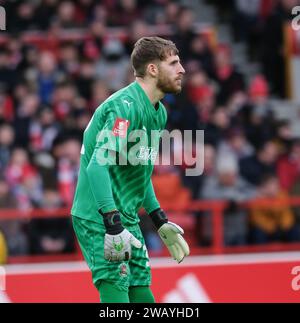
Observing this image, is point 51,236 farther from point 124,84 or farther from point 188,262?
point 124,84

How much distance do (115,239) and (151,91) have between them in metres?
1.01

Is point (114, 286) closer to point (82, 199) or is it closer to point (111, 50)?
point (82, 199)

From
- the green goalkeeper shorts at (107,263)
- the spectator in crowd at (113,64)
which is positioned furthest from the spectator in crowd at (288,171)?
the green goalkeeper shorts at (107,263)

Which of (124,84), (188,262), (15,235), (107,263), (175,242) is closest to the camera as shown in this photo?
(107,263)

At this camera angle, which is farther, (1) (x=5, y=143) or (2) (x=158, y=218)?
(1) (x=5, y=143)

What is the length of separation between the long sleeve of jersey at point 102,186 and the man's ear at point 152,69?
0.73m

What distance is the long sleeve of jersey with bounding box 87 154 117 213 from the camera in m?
6.12

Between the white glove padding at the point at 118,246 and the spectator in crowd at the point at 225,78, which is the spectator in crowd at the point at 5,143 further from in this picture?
the white glove padding at the point at 118,246

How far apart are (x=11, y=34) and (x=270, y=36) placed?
3620 millimetres

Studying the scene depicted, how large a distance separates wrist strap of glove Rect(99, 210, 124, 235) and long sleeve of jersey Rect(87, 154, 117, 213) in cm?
3

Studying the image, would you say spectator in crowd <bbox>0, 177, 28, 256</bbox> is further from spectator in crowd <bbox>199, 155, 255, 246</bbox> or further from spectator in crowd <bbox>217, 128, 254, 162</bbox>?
spectator in crowd <bbox>217, 128, 254, 162</bbox>

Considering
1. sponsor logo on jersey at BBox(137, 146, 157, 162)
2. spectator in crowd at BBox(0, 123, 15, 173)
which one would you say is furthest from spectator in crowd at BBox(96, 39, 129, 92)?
sponsor logo on jersey at BBox(137, 146, 157, 162)

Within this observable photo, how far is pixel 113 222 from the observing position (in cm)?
609

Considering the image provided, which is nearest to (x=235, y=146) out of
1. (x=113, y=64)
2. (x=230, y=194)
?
(x=230, y=194)
